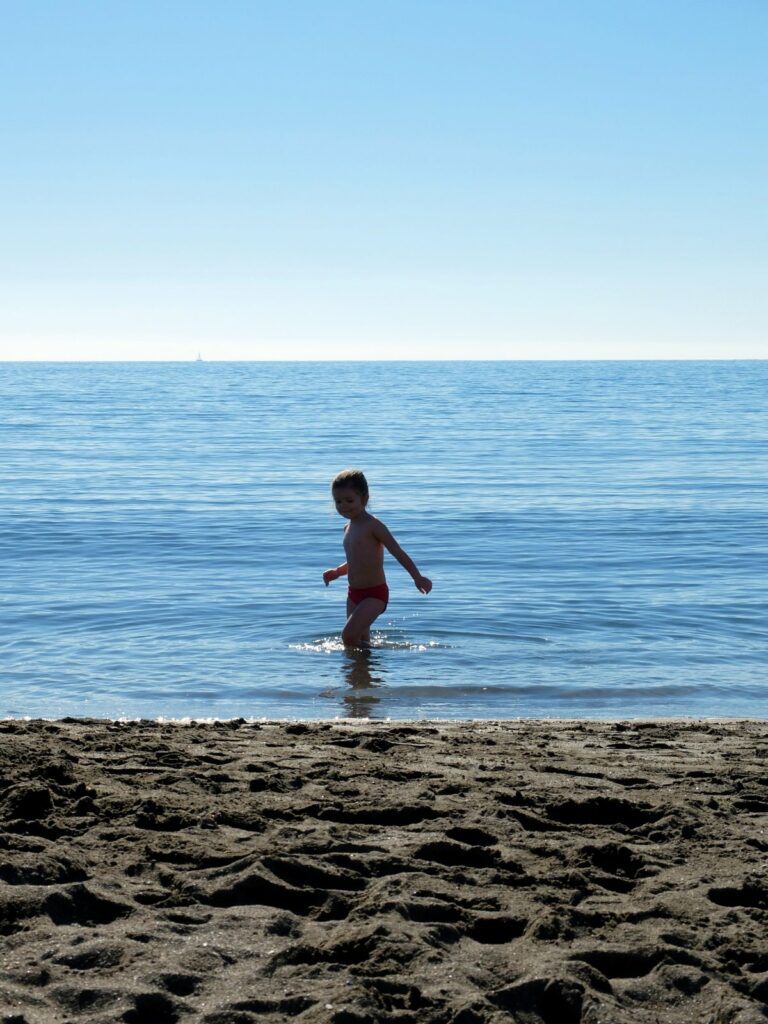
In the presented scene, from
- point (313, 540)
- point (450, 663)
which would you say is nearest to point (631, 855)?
point (450, 663)

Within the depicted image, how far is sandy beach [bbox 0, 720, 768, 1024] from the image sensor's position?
10.8ft

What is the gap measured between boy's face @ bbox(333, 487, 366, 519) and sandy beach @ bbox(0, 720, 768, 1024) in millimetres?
3876

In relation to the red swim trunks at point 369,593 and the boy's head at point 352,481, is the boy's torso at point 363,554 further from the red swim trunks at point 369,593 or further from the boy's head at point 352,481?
the boy's head at point 352,481

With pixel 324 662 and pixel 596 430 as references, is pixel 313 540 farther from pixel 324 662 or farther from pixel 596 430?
pixel 596 430

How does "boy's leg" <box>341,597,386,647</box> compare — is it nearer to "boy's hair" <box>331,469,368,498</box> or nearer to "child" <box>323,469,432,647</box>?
"child" <box>323,469,432,647</box>

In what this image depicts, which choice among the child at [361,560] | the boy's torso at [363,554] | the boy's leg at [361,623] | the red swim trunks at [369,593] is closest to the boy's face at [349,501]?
the child at [361,560]

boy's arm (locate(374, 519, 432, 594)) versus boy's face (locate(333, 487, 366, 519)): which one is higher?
boy's face (locate(333, 487, 366, 519))

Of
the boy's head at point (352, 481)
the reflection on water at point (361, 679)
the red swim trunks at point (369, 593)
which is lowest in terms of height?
the reflection on water at point (361, 679)

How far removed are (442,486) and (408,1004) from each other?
1987 cm

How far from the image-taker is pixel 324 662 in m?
9.61

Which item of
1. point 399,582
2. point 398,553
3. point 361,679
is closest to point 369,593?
point 398,553

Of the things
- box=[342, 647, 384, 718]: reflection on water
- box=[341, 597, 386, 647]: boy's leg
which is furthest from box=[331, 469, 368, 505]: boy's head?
box=[342, 647, 384, 718]: reflection on water

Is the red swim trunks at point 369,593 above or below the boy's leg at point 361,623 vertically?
above

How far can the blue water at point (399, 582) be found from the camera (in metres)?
8.70
